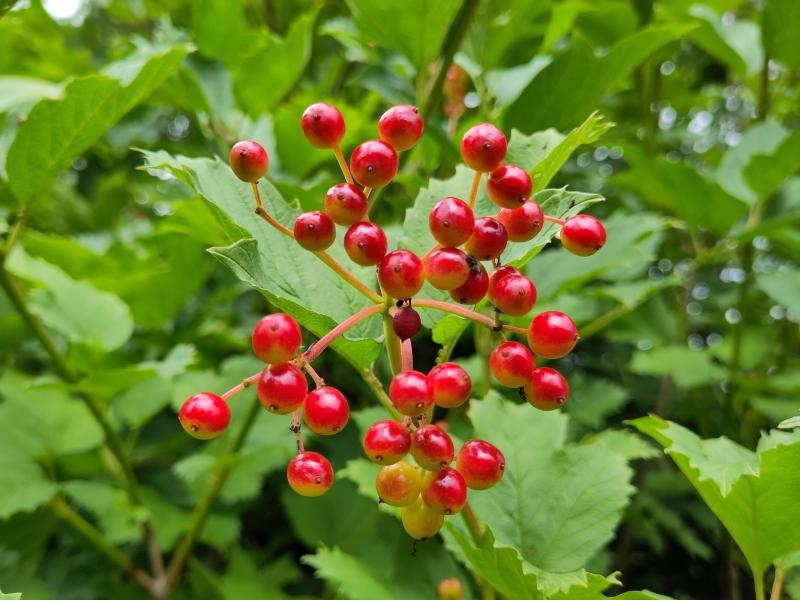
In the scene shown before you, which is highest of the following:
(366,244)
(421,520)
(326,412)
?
(366,244)

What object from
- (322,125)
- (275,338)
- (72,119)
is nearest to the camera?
(275,338)

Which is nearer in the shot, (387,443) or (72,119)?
(387,443)

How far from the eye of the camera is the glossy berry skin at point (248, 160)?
2.01 feet

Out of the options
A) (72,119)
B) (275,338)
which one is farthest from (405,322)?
(72,119)

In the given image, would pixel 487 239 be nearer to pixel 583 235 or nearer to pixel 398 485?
pixel 583 235

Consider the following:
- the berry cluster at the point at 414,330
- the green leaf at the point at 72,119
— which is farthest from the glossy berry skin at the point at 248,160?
the green leaf at the point at 72,119

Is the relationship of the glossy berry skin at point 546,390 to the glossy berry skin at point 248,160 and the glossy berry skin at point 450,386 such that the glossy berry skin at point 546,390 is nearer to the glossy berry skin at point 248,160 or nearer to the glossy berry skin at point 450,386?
the glossy berry skin at point 450,386

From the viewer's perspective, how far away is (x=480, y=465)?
618 millimetres

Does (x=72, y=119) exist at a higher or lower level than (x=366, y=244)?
lower

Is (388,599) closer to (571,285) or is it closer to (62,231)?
(571,285)

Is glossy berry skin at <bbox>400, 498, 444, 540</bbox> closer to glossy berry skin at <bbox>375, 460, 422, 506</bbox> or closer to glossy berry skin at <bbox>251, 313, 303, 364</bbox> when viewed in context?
glossy berry skin at <bbox>375, 460, 422, 506</bbox>

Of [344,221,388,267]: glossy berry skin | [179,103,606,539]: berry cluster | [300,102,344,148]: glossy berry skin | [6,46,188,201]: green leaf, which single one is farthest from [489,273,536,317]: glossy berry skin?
[6,46,188,201]: green leaf

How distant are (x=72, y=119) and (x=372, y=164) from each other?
0.47 m

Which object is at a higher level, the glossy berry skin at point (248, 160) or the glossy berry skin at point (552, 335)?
the glossy berry skin at point (248, 160)
